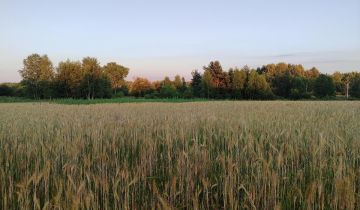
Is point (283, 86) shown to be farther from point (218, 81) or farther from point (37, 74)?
point (37, 74)

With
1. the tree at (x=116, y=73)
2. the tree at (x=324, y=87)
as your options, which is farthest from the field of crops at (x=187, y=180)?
the tree at (x=116, y=73)

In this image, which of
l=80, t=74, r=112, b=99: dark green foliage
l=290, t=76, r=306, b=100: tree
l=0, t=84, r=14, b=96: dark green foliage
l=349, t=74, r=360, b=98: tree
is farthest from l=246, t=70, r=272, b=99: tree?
l=0, t=84, r=14, b=96: dark green foliage

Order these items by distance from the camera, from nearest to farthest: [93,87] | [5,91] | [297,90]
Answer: [93,87], [297,90], [5,91]

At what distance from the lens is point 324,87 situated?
68.9 m

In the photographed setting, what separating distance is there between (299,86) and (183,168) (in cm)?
7137

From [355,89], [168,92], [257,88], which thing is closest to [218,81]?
[257,88]

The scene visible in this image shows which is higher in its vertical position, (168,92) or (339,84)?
(339,84)

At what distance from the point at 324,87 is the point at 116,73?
60.7 meters

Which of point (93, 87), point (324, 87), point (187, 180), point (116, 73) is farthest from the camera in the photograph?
point (116, 73)

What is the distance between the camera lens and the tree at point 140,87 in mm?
84750

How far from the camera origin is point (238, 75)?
58.3 metres

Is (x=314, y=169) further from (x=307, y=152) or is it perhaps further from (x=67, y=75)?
(x=67, y=75)

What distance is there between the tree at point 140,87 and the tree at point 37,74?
89.5 feet

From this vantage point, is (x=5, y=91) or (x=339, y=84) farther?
(x=339, y=84)
